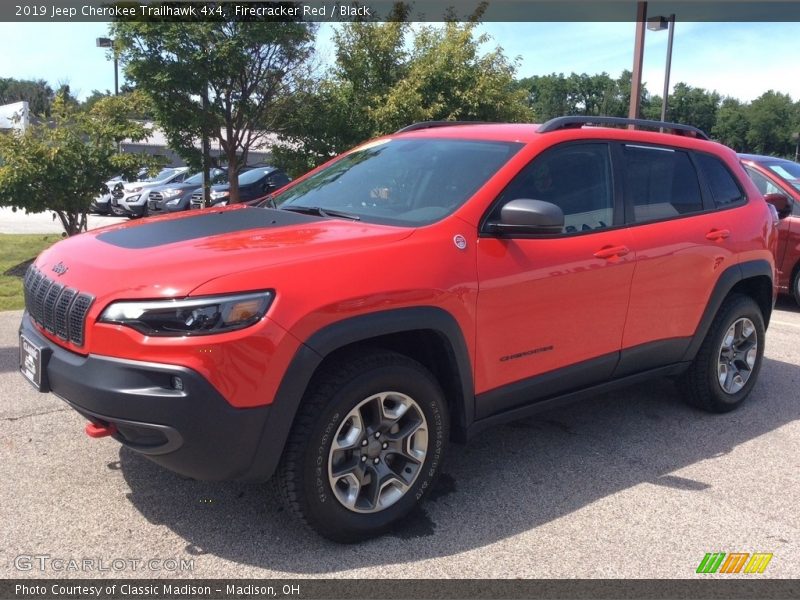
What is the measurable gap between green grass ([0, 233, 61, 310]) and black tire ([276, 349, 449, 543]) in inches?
227

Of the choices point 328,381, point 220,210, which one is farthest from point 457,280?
point 220,210

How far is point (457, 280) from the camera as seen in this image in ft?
10.8

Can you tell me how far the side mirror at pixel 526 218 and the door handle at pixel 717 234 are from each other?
1.60m

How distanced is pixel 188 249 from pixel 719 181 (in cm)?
360

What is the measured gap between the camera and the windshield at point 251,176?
15688mm

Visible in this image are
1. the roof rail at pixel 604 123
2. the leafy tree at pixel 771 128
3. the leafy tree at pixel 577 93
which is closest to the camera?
the roof rail at pixel 604 123

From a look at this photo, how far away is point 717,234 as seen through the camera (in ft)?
15.2

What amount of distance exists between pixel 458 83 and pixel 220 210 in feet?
28.9

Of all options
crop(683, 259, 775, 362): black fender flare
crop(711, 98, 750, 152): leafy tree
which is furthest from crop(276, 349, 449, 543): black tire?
crop(711, 98, 750, 152): leafy tree

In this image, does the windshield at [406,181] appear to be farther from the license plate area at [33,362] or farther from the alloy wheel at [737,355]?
the alloy wheel at [737,355]

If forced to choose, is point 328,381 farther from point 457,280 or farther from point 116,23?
point 116,23

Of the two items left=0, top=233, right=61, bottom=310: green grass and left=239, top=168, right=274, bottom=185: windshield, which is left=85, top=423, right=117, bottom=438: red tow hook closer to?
left=0, top=233, right=61, bottom=310: green grass

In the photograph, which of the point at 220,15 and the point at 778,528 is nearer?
the point at 778,528

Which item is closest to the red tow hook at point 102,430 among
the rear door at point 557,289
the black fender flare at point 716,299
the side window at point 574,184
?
the rear door at point 557,289
